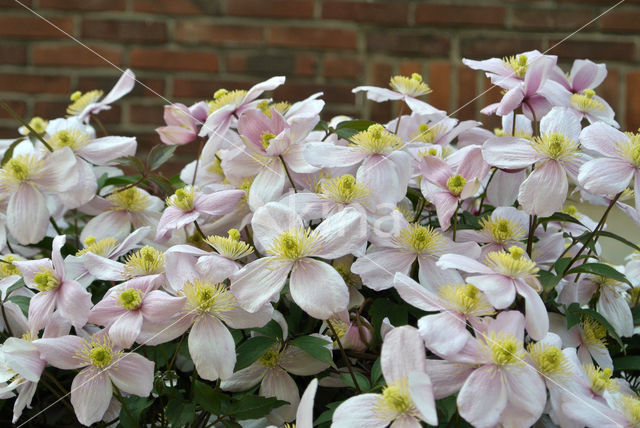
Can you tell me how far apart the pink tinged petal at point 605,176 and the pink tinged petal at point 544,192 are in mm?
16

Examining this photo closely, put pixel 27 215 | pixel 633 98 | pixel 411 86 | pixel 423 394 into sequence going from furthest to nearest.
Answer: pixel 633 98 → pixel 411 86 → pixel 27 215 → pixel 423 394

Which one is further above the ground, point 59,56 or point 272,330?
point 272,330

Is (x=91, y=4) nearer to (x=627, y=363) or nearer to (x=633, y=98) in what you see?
(x=633, y=98)

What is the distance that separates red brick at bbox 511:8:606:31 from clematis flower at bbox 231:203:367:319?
1658 millimetres

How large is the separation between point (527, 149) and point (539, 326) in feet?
0.50

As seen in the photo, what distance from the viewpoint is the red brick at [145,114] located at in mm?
2045

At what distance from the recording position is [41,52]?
203 cm

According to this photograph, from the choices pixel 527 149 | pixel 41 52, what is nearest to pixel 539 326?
pixel 527 149

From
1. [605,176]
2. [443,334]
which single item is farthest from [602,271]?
[443,334]

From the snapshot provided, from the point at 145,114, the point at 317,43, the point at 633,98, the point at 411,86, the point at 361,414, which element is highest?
the point at 411,86

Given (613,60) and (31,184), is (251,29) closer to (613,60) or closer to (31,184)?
(613,60)

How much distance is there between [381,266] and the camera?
0.50 m

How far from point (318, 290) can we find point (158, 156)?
30 cm

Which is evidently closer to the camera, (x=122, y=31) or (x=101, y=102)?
(x=101, y=102)
